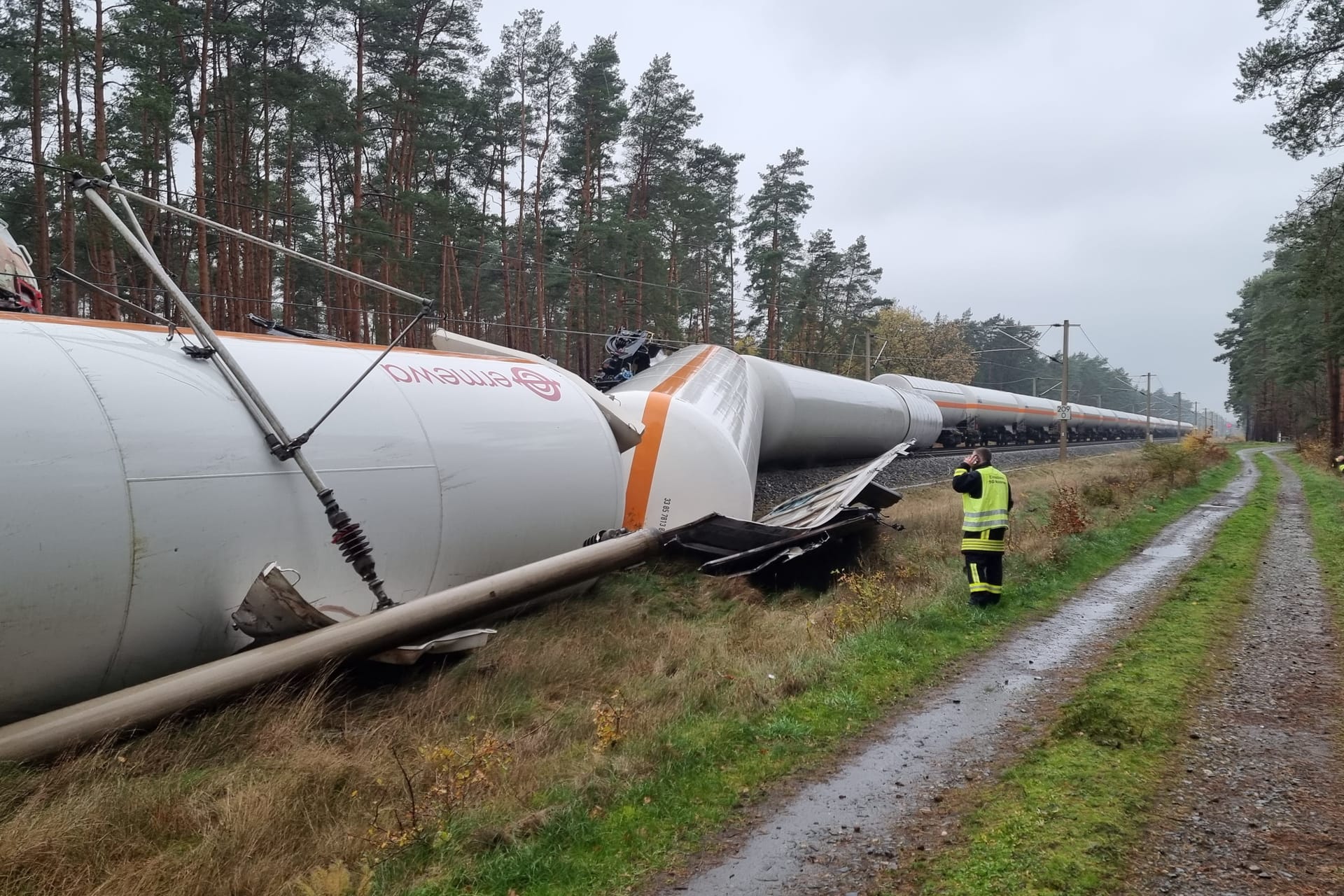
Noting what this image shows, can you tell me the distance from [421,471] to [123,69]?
20553mm

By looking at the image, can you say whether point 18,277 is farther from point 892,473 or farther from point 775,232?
point 775,232

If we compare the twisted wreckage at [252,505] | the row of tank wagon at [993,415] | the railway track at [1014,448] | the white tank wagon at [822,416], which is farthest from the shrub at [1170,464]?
the twisted wreckage at [252,505]

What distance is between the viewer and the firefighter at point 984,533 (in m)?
8.49

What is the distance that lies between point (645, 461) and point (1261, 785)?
6.20m

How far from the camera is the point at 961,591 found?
901 cm

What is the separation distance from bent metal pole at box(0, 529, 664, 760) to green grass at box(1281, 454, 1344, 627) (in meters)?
7.16

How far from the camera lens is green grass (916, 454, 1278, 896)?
3.50 m

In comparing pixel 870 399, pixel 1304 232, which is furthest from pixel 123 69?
pixel 1304 232

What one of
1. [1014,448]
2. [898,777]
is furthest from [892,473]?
[1014,448]

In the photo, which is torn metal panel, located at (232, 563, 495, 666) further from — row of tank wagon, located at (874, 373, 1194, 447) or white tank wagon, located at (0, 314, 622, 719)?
row of tank wagon, located at (874, 373, 1194, 447)

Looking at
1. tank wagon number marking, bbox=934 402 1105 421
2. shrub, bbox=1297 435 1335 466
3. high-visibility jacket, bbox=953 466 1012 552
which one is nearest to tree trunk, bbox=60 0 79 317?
high-visibility jacket, bbox=953 466 1012 552

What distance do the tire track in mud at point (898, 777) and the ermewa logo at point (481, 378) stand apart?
399cm

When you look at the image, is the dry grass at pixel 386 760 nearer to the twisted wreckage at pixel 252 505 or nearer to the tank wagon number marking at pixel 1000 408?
the twisted wreckage at pixel 252 505

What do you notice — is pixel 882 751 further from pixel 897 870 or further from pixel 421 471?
pixel 421 471
